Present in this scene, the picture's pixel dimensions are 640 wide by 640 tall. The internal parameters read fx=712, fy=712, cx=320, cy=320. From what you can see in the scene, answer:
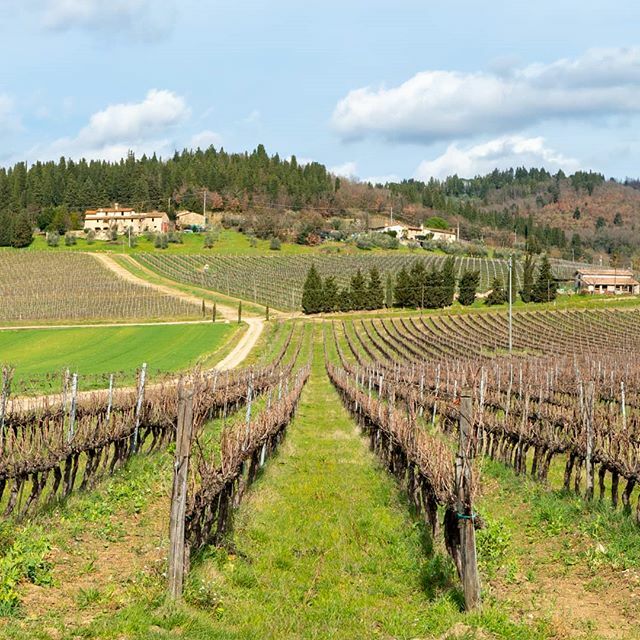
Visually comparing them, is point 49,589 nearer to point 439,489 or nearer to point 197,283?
point 439,489

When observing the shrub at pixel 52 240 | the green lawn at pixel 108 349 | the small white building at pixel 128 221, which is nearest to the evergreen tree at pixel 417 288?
the green lawn at pixel 108 349

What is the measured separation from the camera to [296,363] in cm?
5288

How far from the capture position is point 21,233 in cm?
14312

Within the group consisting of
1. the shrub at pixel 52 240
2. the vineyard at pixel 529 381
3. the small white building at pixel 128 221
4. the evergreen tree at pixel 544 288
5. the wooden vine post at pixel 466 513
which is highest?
the small white building at pixel 128 221

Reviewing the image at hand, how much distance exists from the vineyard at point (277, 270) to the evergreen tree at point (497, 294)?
7045 millimetres

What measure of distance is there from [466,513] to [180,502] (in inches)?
148

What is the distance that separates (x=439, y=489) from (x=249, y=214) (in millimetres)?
168737

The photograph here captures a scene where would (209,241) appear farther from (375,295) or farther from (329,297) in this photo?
(329,297)

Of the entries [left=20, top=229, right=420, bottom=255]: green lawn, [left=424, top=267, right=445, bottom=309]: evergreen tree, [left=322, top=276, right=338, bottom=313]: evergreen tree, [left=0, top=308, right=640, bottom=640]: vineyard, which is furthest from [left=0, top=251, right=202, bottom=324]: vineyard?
[left=0, top=308, right=640, bottom=640]: vineyard

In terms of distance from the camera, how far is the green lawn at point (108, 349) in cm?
4571

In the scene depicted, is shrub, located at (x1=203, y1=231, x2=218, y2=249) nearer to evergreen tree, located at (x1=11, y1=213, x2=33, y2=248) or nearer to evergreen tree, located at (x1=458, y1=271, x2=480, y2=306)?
evergreen tree, located at (x1=11, y1=213, x2=33, y2=248)

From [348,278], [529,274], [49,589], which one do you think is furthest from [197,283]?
[49,589]

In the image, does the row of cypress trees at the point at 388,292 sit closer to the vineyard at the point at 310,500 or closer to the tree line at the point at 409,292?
the tree line at the point at 409,292

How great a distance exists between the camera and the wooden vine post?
9055mm
